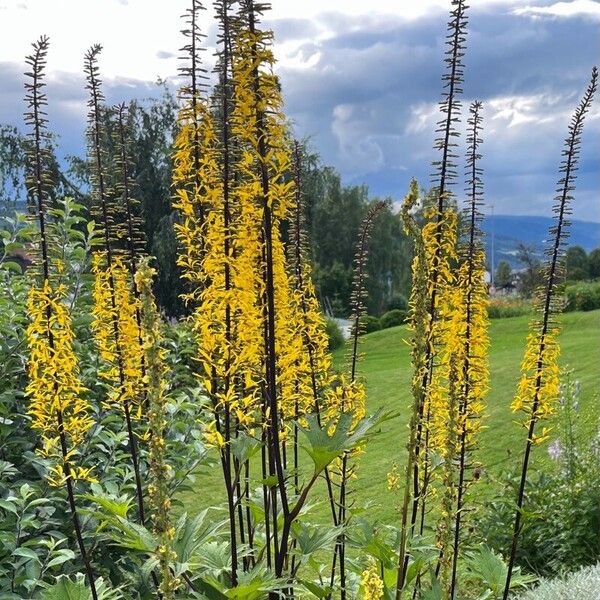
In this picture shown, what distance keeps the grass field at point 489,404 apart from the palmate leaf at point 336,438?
3.14 metres

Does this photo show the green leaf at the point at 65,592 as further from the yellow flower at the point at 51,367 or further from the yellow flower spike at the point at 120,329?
the yellow flower spike at the point at 120,329

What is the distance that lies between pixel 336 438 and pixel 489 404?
970 cm

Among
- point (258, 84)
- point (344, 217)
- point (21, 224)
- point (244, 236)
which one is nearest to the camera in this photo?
point (258, 84)

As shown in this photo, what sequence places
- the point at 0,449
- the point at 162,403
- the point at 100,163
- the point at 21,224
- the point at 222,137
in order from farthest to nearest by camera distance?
the point at 21,224, the point at 0,449, the point at 100,163, the point at 222,137, the point at 162,403

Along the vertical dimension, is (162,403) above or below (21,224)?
below

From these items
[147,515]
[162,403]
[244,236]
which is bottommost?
[147,515]

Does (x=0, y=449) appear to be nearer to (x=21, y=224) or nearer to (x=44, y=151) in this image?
(x=21, y=224)

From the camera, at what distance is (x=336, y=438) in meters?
2.65

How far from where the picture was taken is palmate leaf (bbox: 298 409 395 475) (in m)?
2.50

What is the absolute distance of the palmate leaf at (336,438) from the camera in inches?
98.3

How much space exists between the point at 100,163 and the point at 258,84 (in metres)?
1.38

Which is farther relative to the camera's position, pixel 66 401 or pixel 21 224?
pixel 21 224

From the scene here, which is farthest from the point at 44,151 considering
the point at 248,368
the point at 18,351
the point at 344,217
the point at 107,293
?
the point at 344,217

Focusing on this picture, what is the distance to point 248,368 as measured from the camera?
2.88 m
